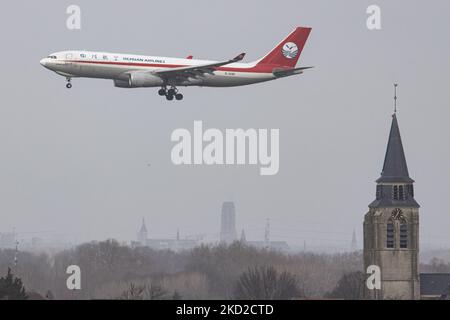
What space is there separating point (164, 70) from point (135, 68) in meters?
2.40

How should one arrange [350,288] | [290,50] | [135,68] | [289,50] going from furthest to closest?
[350,288] < [290,50] < [289,50] < [135,68]

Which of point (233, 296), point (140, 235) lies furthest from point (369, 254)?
point (233, 296)

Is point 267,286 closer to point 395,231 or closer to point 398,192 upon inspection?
point 395,231

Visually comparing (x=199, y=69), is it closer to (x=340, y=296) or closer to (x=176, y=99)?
(x=176, y=99)

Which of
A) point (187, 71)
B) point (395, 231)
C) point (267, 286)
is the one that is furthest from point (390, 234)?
point (187, 71)

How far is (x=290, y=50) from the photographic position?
120 m

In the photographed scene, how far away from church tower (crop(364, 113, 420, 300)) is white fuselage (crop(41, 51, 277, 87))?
40.9m

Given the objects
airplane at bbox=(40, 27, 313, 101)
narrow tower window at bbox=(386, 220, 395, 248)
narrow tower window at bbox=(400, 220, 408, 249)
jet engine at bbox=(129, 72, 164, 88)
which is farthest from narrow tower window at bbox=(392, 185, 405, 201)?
jet engine at bbox=(129, 72, 164, 88)

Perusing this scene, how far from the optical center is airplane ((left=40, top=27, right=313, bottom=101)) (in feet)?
331

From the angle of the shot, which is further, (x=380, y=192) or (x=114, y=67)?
(x=380, y=192)
